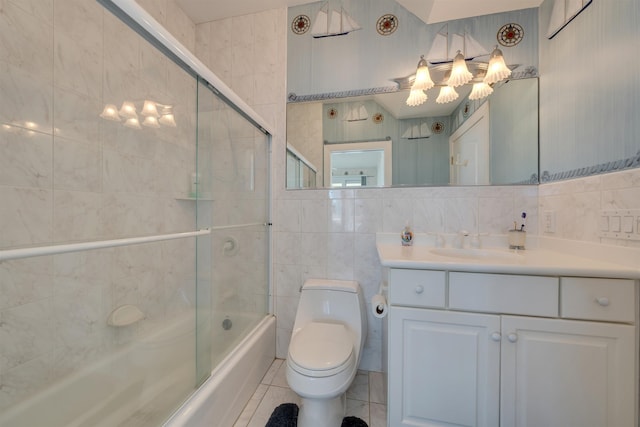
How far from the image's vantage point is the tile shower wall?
92 centimetres

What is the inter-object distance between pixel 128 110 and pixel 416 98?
5.62 ft

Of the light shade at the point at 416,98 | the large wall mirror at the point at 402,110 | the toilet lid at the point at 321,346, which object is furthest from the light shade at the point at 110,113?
the light shade at the point at 416,98

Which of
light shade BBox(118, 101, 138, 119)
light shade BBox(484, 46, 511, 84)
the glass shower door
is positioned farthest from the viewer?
light shade BBox(484, 46, 511, 84)

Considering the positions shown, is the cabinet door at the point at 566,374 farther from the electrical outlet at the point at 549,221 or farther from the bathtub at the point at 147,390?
the bathtub at the point at 147,390

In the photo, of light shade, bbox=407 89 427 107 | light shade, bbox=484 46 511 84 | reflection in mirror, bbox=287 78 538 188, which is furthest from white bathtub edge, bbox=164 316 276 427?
light shade, bbox=484 46 511 84

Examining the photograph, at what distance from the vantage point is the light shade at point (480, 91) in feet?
4.94

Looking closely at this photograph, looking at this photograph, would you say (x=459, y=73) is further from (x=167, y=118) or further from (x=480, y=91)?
(x=167, y=118)

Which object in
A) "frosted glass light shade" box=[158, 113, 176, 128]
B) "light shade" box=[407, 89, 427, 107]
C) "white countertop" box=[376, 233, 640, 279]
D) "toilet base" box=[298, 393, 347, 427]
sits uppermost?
"light shade" box=[407, 89, 427, 107]

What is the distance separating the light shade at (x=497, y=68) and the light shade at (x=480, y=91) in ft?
0.14

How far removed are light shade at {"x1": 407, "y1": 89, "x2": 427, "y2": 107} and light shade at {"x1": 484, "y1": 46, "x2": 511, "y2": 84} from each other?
1.22 feet

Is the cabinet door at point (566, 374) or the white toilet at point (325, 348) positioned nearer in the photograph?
the cabinet door at point (566, 374)

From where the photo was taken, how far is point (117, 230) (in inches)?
51.1

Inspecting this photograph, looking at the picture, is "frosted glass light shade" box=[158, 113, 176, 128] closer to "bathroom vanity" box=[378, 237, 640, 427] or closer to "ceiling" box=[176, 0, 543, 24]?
"ceiling" box=[176, 0, 543, 24]

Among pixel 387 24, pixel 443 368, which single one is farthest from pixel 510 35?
pixel 443 368
